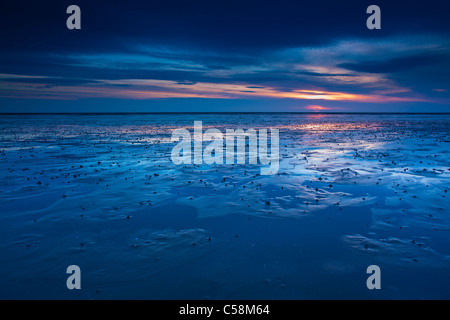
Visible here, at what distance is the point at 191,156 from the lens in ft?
74.5

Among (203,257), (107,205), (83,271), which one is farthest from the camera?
(107,205)

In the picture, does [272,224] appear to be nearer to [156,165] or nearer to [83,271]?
[83,271]

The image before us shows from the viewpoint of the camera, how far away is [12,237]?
8.20 m

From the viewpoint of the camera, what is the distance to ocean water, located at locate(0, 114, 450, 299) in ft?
19.7

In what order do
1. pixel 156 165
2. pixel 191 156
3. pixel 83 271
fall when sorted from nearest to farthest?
pixel 83 271 < pixel 156 165 < pixel 191 156

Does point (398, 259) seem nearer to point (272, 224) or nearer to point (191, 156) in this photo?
point (272, 224)

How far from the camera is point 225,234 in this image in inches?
334

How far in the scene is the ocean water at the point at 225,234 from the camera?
5996 millimetres

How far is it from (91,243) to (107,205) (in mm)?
3301

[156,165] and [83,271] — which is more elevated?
[156,165]

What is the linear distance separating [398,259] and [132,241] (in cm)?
765
